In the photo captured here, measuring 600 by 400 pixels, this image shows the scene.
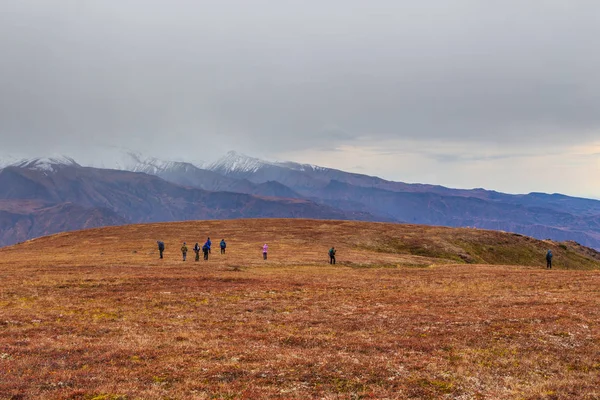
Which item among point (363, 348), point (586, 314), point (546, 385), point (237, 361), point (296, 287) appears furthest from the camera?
point (296, 287)

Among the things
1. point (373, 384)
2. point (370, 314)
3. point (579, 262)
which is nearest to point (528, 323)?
point (370, 314)

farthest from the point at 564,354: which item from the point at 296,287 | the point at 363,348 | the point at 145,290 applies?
the point at 145,290

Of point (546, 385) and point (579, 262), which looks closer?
point (546, 385)

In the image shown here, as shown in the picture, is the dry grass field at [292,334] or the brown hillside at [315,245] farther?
the brown hillside at [315,245]

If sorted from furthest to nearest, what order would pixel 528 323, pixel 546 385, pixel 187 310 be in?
pixel 187 310 < pixel 528 323 < pixel 546 385

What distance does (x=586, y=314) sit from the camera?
84.2ft

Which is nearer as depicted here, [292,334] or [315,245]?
[292,334]

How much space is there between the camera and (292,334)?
2241 cm

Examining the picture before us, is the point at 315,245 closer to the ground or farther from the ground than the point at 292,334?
closer to the ground

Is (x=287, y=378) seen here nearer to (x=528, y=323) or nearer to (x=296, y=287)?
(x=528, y=323)

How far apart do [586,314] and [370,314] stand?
40.9 ft

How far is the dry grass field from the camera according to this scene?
1469 centimetres

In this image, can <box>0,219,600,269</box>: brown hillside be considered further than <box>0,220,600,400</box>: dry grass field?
Yes

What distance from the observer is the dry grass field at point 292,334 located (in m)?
14.7
